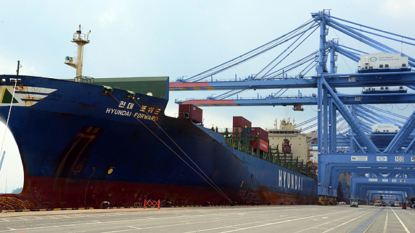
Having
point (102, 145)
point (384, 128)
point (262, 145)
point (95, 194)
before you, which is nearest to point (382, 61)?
point (262, 145)

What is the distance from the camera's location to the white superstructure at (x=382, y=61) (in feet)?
136

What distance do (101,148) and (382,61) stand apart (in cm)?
3434

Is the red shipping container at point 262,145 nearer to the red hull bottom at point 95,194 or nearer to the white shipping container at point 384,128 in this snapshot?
the red hull bottom at point 95,194

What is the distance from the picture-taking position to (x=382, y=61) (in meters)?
42.1

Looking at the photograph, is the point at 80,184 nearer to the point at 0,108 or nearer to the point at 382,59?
the point at 0,108

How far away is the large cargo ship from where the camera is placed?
16.5 meters

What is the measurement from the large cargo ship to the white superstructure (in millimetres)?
24799

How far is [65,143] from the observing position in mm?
17219

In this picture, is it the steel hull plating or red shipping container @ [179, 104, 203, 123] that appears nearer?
the steel hull plating

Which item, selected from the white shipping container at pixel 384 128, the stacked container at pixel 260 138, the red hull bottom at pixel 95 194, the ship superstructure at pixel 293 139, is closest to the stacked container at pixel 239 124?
the stacked container at pixel 260 138

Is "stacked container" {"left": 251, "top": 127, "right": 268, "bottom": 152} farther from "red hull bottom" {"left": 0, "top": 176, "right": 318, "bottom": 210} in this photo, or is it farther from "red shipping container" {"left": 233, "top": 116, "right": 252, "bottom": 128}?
"red hull bottom" {"left": 0, "top": 176, "right": 318, "bottom": 210}

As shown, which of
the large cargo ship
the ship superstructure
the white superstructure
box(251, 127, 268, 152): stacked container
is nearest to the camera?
the large cargo ship

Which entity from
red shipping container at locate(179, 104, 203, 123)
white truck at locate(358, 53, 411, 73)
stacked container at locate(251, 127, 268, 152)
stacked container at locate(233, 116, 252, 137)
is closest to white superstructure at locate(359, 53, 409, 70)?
white truck at locate(358, 53, 411, 73)

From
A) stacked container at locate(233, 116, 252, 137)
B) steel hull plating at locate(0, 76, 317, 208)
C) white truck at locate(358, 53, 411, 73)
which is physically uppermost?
white truck at locate(358, 53, 411, 73)
